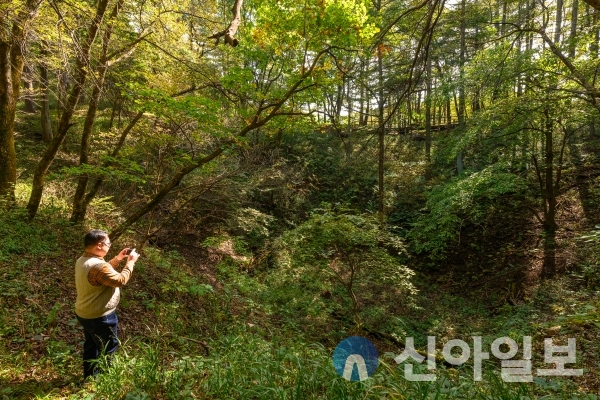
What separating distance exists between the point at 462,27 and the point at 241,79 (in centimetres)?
1484

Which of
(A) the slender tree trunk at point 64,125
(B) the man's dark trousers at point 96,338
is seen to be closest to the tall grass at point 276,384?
(B) the man's dark trousers at point 96,338

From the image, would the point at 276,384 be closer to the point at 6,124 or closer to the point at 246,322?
the point at 246,322

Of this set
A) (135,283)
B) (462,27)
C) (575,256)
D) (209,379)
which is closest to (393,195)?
(575,256)

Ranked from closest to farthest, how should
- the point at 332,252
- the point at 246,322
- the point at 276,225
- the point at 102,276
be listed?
1. the point at 102,276
2. the point at 246,322
3. the point at 332,252
4. the point at 276,225

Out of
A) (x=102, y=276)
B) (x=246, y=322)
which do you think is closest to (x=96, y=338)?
(x=102, y=276)

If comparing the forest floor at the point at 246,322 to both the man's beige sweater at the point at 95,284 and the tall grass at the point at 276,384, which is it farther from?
the man's beige sweater at the point at 95,284

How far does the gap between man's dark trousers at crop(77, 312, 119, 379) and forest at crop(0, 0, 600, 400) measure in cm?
16

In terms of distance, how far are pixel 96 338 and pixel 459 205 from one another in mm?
10252

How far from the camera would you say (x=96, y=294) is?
2879 mm

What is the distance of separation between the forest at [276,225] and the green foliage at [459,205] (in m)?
0.10

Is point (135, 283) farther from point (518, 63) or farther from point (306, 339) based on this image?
point (518, 63)

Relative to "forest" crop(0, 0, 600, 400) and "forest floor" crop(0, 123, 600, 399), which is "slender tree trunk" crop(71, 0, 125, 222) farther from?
"forest floor" crop(0, 123, 600, 399)

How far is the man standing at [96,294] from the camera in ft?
9.25

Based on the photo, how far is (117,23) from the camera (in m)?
5.64
